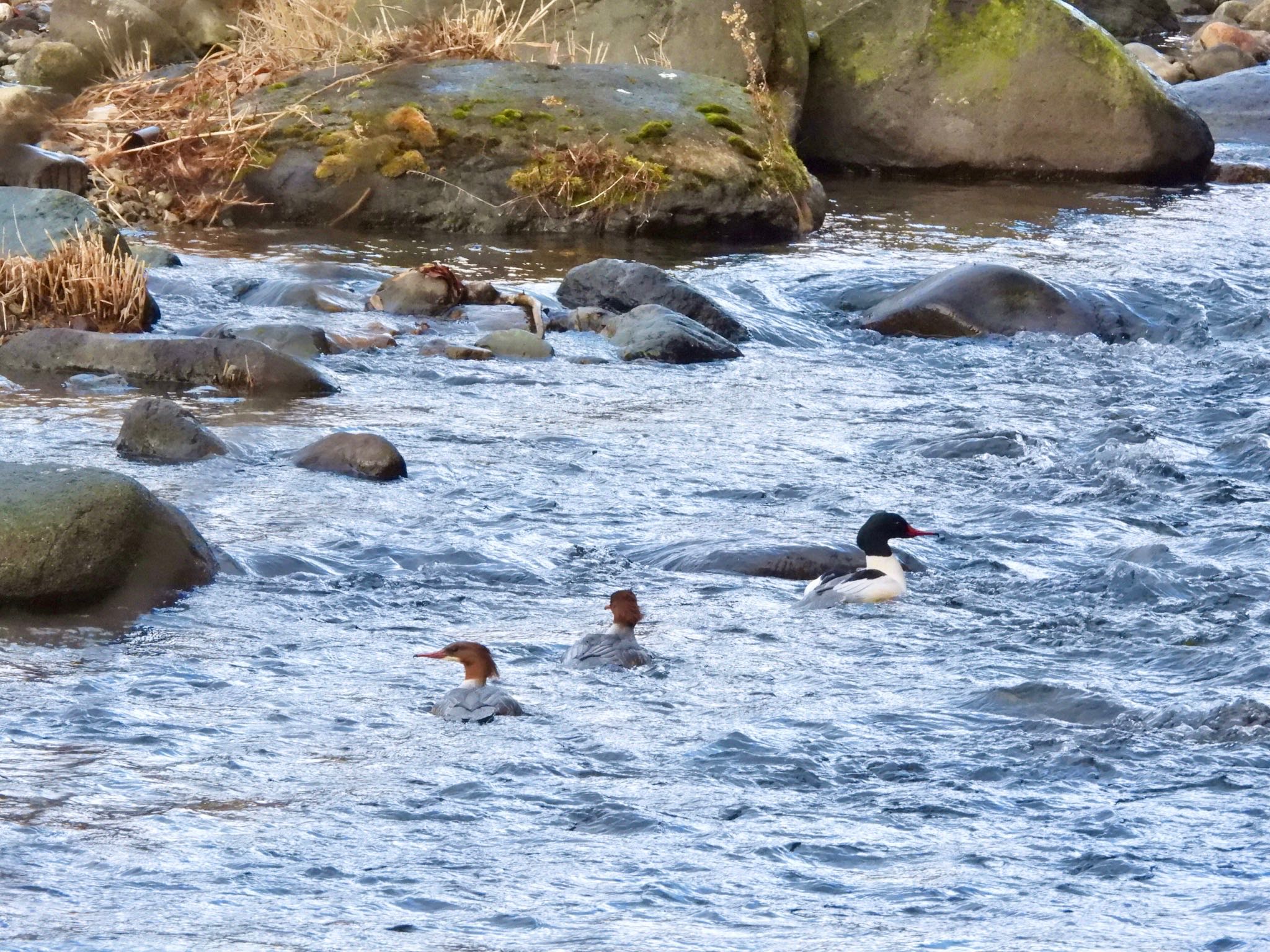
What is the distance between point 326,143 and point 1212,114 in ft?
44.2

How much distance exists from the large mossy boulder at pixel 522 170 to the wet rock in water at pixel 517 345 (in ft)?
13.6

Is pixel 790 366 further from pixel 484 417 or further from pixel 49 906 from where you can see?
pixel 49 906

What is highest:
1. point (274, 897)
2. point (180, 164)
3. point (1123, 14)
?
point (1123, 14)

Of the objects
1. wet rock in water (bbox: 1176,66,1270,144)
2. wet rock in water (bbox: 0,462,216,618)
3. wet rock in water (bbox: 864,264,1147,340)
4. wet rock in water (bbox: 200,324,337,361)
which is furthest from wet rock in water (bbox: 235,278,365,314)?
wet rock in water (bbox: 1176,66,1270,144)

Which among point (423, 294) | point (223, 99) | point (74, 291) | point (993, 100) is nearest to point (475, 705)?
point (74, 291)

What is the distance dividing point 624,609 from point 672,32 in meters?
13.1

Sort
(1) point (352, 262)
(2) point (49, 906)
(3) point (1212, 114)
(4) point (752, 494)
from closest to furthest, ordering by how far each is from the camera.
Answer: (2) point (49, 906) < (4) point (752, 494) < (1) point (352, 262) < (3) point (1212, 114)

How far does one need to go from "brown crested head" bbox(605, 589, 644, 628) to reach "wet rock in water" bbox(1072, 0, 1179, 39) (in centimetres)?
3081

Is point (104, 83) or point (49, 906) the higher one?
point (104, 83)

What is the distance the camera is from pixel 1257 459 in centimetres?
942

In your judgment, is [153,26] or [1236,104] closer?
[153,26]

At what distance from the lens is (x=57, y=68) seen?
830 inches

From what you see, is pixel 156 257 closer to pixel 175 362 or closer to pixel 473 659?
pixel 175 362

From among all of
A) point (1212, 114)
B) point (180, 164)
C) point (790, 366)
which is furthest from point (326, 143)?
point (1212, 114)
